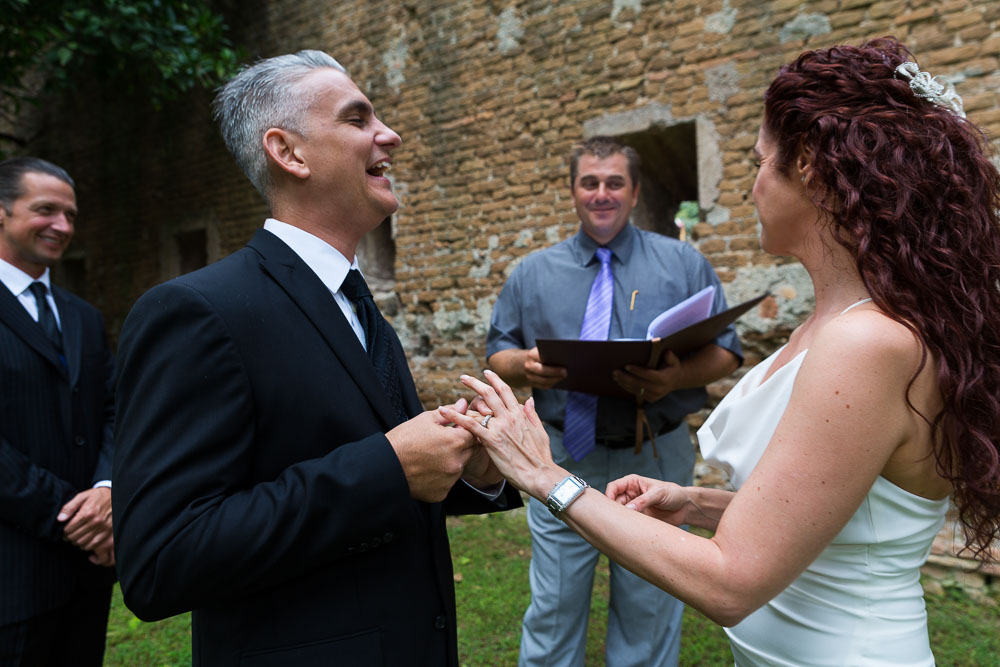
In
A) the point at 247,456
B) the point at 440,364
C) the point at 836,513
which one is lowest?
the point at 440,364

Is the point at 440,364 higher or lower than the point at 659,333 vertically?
lower

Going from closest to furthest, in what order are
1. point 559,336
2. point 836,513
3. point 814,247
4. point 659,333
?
point 836,513 → point 814,247 → point 659,333 → point 559,336

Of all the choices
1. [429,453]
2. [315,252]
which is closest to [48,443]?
[315,252]

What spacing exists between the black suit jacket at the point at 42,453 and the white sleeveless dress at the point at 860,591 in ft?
7.60

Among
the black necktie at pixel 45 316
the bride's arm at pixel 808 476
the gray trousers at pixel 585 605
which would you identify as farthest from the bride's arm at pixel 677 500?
the black necktie at pixel 45 316

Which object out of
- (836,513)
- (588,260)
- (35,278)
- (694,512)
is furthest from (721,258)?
(35,278)

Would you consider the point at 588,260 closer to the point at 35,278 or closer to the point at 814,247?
the point at 814,247

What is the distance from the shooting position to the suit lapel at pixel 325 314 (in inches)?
52.8

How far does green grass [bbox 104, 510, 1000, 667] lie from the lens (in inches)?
133

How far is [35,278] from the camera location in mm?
2684

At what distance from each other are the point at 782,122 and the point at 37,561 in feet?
8.84

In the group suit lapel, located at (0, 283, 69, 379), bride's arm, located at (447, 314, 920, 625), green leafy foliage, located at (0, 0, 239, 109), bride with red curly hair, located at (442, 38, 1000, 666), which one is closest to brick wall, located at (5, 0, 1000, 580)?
green leafy foliage, located at (0, 0, 239, 109)

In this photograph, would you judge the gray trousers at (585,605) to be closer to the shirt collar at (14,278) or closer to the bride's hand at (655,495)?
the bride's hand at (655,495)

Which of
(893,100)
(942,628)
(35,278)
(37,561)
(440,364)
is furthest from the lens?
(440,364)
